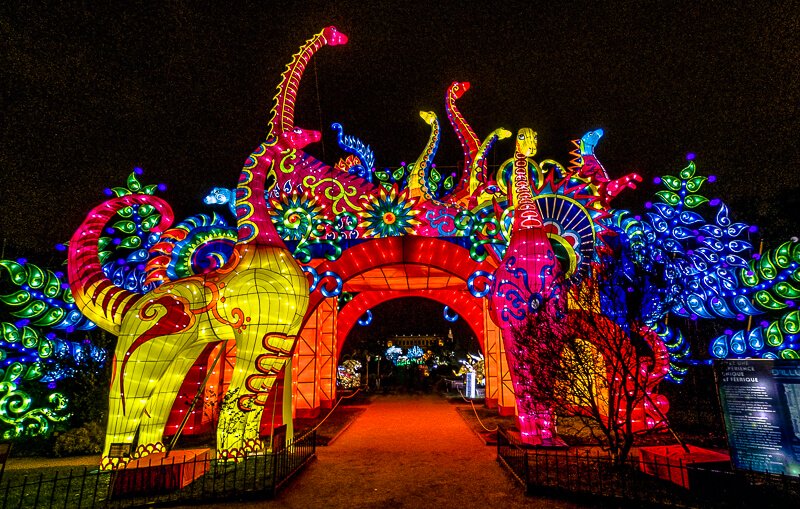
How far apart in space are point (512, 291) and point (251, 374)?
5656mm

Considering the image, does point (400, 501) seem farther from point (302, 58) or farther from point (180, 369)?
point (302, 58)

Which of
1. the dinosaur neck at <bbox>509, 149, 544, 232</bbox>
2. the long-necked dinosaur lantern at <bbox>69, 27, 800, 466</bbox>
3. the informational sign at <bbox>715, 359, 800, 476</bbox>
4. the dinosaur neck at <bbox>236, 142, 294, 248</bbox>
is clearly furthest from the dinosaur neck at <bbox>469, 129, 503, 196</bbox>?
the informational sign at <bbox>715, 359, 800, 476</bbox>

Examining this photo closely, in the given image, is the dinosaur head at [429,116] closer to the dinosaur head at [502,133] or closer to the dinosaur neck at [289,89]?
the dinosaur head at [502,133]

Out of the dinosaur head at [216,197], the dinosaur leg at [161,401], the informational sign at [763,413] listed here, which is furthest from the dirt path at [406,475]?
the dinosaur head at [216,197]

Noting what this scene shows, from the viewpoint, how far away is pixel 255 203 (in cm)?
904

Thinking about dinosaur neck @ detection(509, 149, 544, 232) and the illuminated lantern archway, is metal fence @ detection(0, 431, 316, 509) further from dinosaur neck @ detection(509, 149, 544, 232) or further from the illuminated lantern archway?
dinosaur neck @ detection(509, 149, 544, 232)

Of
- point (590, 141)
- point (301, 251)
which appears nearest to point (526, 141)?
point (590, 141)

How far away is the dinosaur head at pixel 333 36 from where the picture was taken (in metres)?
10.4

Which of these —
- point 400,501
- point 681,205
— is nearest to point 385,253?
point 400,501

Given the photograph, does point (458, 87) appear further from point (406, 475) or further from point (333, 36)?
point (406, 475)

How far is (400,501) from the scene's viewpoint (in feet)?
21.0

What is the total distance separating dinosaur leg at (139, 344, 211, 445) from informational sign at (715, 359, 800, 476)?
900cm

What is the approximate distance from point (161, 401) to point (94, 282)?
2.78m

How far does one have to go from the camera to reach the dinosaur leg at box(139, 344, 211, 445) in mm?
7707
